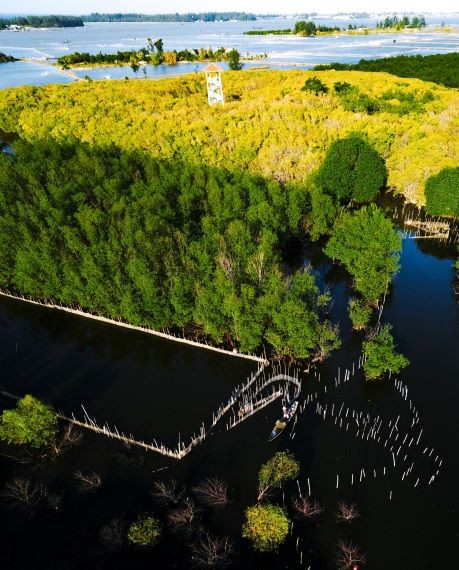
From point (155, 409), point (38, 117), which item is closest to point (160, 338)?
point (155, 409)

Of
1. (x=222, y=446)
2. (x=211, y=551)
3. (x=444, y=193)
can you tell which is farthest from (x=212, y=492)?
(x=444, y=193)

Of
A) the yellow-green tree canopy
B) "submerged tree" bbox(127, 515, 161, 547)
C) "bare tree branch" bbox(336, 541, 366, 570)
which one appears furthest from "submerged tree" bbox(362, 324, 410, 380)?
the yellow-green tree canopy

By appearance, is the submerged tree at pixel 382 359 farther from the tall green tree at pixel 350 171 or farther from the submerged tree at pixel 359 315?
the tall green tree at pixel 350 171

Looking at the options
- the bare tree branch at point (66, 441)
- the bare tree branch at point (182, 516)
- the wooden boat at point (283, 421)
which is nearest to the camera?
the bare tree branch at point (182, 516)

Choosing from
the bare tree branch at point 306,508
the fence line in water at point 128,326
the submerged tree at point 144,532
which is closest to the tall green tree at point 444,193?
the fence line in water at point 128,326

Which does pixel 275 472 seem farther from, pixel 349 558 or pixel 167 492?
pixel 167 492

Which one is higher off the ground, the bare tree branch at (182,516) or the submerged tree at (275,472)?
the submerged tree at (275,472)
